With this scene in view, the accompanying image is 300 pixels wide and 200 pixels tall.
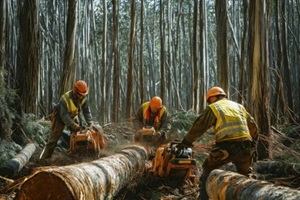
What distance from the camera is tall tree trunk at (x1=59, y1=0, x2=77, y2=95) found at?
405 inches

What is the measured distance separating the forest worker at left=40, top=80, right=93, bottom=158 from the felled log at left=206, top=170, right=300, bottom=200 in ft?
11.1

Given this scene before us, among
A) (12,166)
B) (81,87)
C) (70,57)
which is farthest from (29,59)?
(12,166)

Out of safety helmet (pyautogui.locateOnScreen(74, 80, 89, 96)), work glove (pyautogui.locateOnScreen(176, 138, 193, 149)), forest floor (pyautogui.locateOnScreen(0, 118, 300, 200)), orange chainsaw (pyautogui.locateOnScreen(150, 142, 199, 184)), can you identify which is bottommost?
forest floor (pyautogui.locateOnScreen(0, 118, 300, 200))

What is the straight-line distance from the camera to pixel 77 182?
3.29 metres

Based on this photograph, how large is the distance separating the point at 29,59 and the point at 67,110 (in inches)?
95.8

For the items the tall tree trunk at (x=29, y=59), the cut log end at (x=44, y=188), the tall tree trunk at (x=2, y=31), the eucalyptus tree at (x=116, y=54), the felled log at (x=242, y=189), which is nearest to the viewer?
the felled log at (x=242, y=189)

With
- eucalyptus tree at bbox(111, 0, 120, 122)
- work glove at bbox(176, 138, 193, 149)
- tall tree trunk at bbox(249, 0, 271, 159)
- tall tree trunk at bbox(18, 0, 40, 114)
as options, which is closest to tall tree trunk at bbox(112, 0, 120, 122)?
eucalyptus tree at bbox(111, 0, 120, 122)

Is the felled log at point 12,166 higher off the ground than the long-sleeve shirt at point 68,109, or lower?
lower

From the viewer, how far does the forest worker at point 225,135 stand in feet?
16.0

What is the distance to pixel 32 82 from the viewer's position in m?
9.20

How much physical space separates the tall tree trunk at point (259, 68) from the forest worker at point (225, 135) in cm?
249

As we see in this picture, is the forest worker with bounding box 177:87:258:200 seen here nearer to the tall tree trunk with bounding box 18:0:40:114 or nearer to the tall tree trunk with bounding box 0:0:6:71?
the tall tree trunk with bounding box 18:0:40:114

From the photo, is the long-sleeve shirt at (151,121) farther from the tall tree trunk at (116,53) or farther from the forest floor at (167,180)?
the tall tree trunk at (116,53)

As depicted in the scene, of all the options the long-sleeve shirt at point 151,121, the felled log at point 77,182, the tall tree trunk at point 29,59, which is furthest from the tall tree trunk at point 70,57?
the felled log at point 77,182
